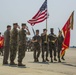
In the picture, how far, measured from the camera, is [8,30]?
1744 cm

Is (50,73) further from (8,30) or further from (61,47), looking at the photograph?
(61,47)

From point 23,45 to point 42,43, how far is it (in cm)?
431

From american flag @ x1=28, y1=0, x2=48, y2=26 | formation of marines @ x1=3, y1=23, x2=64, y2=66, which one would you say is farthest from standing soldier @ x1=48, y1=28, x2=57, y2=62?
american flag @ x1=28, y1=0, x2=48, y2=26

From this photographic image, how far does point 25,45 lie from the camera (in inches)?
642

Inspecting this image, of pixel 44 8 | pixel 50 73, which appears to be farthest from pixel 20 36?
pixel 44 8

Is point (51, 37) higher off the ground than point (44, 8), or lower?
lower

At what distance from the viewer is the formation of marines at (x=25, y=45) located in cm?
1625

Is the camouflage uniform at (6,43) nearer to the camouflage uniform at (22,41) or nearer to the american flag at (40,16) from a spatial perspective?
the camouflage uniform at (22,41)

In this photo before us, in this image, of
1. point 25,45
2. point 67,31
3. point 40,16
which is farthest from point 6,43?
point 40,16

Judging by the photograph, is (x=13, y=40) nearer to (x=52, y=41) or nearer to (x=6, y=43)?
(x=6, y=43)

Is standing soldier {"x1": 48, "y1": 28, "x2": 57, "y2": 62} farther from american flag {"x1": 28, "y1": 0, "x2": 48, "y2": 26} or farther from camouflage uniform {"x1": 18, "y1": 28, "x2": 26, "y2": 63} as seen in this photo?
camouflage uniform {"x1": 18, "y1": 28, "x2": 26, "y2": 63}

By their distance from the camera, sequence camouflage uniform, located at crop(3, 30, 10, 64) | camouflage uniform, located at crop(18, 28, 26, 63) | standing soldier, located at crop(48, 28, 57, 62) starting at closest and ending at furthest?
1. camouflage uniform, located at crop(18, 28, 26, 63)
2. camouflage uniform, located at crop(3, 30, 10, 64)
3. standing soldier, located at crop(48, 28, 57, 62)

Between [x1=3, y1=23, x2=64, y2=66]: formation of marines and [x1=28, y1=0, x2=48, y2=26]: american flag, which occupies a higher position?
[x1=28, y1=0, x2=48, y2=26]: american flag

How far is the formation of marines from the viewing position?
16250mm
